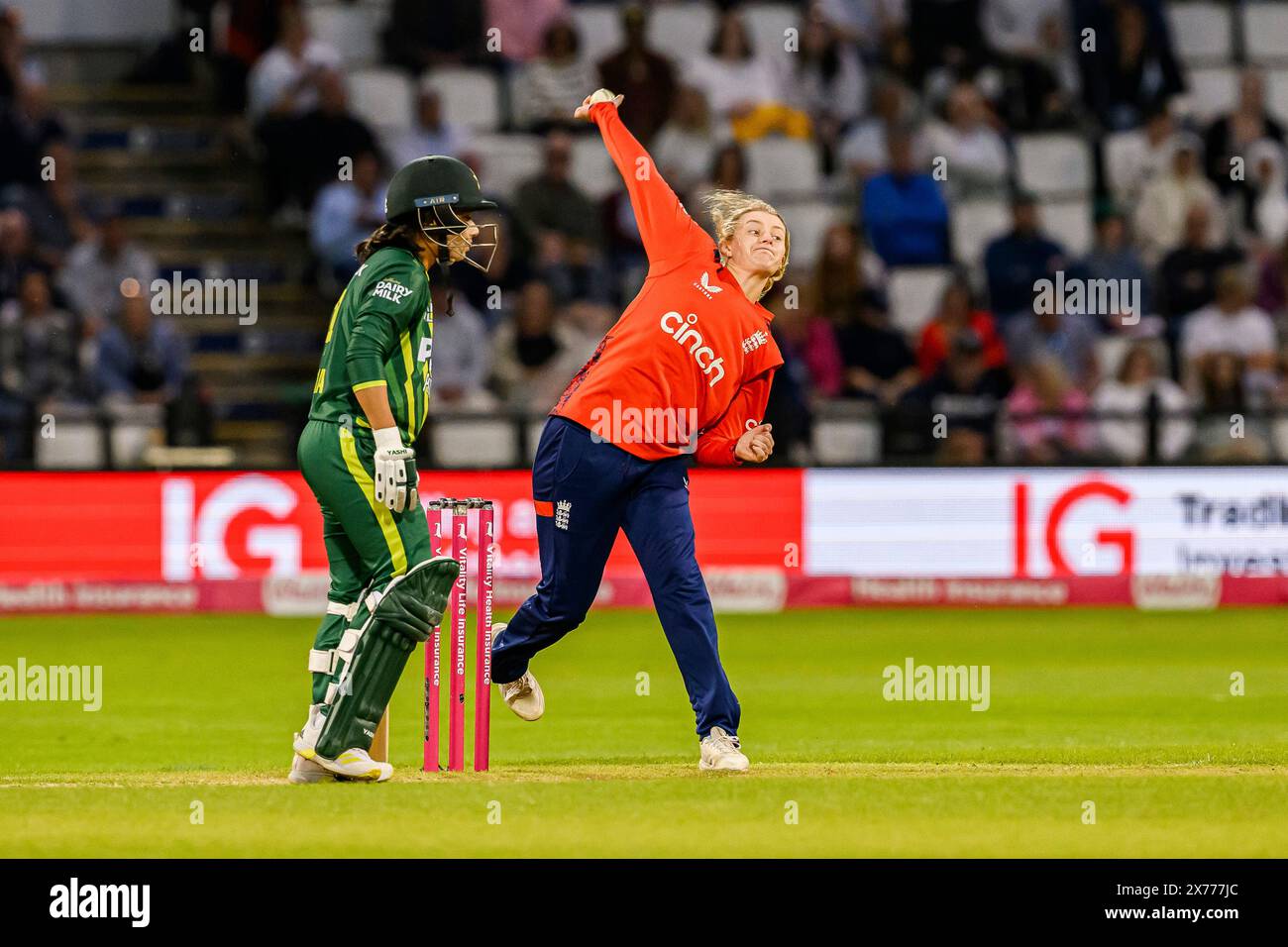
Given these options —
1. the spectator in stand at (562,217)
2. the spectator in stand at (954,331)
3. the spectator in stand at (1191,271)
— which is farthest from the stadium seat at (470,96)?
the spectator in stand at (1191,271)

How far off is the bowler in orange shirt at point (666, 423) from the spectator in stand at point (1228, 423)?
9.49 metres

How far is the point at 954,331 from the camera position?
769 inches

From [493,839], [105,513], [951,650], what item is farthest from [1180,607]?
[493,839]

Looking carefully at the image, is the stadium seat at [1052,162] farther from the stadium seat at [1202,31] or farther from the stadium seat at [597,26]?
the stadium seat at [597,26]

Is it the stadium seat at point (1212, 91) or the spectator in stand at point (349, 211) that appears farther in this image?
the stadium seat at point (1212, 91)

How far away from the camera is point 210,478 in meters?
17.3

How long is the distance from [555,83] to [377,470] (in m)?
13.4

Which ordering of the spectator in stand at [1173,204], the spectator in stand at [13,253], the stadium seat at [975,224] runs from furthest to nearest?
the stadium seat at [975,224]
the spectator in stand at [1173,204]
the spectator in stand at [13,253]

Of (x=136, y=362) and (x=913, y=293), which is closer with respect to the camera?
(x=136, y=362)

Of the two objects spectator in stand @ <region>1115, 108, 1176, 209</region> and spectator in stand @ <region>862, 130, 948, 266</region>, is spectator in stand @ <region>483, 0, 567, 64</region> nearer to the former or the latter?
spectator in stand @ <region>862, 130, 948, 266</region>

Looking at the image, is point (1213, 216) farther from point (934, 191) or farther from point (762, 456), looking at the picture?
point (762, 456)

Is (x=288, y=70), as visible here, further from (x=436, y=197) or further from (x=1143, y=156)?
(x=436, y=197)

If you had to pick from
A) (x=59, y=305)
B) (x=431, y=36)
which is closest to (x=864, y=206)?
(x=431, y=36)

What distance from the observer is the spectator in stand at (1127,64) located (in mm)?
22266
